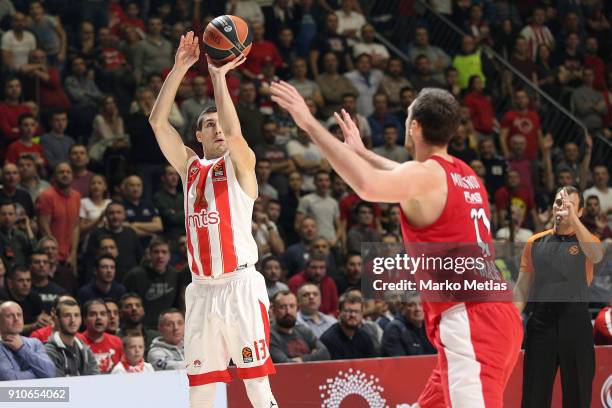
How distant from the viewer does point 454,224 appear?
5.29 metres

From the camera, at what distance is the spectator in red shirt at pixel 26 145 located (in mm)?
12336

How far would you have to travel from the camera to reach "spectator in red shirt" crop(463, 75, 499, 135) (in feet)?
51.9

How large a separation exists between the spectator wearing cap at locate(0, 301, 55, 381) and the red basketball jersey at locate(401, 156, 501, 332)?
427 centimetres

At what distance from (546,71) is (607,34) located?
1.42m

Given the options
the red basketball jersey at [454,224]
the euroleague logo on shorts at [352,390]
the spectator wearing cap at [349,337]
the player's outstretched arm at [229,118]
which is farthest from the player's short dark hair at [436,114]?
the spectator wearing cap at [349,337]

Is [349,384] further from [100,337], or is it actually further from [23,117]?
[23,117]

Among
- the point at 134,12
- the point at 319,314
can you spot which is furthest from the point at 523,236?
the point at 134,12

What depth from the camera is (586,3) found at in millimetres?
18625

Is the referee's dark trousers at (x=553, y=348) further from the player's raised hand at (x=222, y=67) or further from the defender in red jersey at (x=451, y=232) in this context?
the defender in red jersey at (x=451, y=232)

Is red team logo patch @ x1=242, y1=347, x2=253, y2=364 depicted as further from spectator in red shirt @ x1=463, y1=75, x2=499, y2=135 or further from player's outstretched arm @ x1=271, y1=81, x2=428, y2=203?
spectator in red shirt @ x1=463, y1=75, x2=499, y2=135

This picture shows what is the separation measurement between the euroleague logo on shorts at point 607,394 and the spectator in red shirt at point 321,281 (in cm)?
299

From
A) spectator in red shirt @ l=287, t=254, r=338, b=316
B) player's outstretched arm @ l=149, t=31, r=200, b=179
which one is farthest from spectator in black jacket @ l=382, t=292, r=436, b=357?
player's outstretched arm @ l=149, t=31, r=200, b=179

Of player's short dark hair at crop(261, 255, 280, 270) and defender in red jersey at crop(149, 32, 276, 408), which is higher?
player's short dark hair at crop(261, 255, 280, 270)

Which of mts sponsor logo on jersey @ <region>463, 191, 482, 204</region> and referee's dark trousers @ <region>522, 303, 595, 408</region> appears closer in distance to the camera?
mts sponsor logo on jersey @ <region>463, 191, 482, 204</region>
